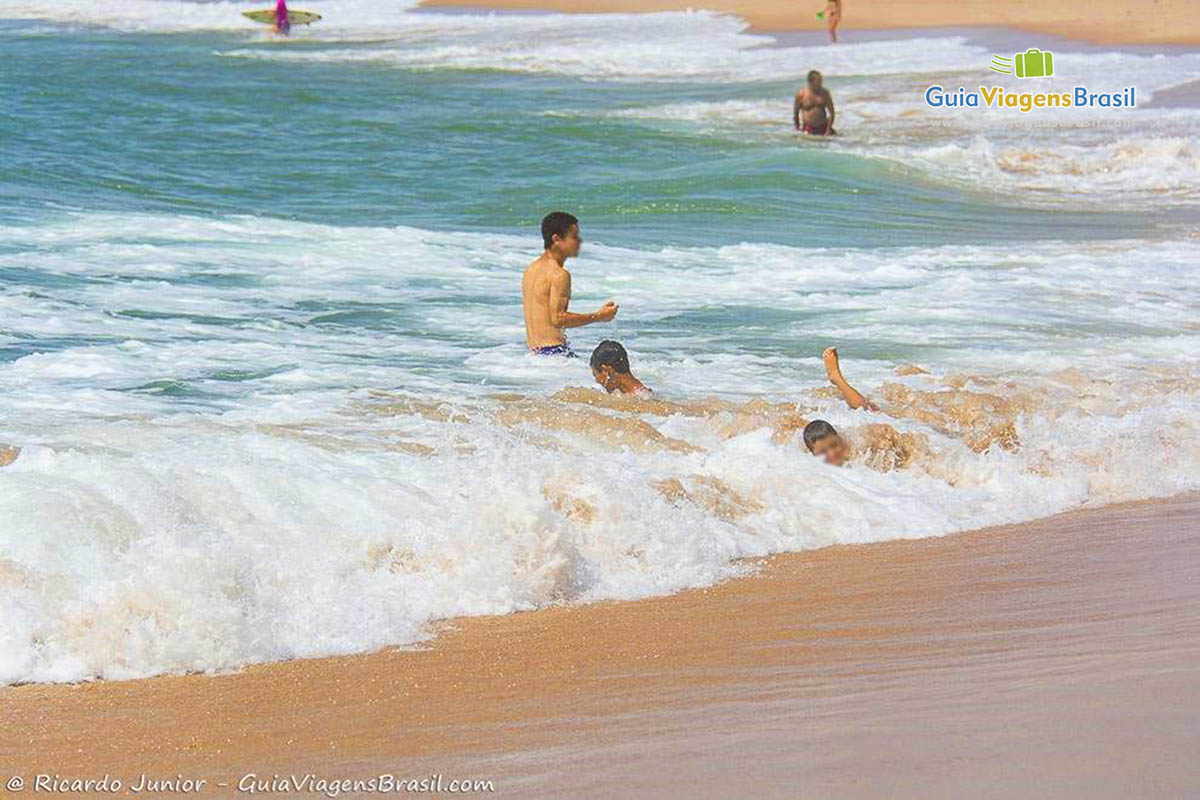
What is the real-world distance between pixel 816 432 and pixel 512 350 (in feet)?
9.30

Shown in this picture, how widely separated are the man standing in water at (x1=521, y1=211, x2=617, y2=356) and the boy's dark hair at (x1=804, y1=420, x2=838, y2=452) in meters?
1.76

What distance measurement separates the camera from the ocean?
6.39m

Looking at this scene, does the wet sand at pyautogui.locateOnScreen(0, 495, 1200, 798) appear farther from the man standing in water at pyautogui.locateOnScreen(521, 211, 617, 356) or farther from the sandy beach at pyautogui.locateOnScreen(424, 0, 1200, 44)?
the sandy beach at pyautogui.locateOnScreen(424, 0, 1200, 44)

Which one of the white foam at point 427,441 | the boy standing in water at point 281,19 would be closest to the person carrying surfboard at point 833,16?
the boy standing in water at point 281,19

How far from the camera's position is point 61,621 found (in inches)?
222

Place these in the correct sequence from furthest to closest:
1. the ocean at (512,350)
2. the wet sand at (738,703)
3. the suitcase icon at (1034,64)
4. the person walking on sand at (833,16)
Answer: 1. the person walking on sand at (833,16)
2. the suitcase icon at (1034,64)
3. the ocean at (512,350)
4. the wet sand at (738,703)

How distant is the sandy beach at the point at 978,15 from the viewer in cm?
3653

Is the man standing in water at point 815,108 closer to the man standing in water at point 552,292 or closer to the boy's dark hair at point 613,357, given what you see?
the man standing in water at point 552,292

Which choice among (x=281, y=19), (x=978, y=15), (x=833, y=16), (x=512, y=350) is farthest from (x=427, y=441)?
(x=978, y=15)

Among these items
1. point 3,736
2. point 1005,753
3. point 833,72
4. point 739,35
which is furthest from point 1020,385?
point 739,35

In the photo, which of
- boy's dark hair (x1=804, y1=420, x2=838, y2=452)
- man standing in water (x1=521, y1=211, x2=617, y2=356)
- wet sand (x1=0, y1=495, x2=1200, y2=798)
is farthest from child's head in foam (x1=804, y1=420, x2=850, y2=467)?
man standing in water (x1=521, y1=211, x2=617, y2=356)

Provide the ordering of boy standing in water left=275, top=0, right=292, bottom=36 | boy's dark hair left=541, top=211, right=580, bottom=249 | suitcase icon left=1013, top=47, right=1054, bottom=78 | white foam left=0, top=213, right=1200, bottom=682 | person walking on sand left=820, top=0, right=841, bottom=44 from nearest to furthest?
white foam left=0, top=213, right=1200, bottom=682
boy's dark hair left=541, top=211, right=580, bottom=249
suitcase icon left=1013, top=47, right=1054, bottom=78
person walking on sand left=820, top=0, right=841, bottom=44
boy standing in water left=275, top=0, right=292, bottom=36

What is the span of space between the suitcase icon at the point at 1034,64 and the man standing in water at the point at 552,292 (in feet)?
72.8

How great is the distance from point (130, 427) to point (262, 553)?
2011 millimetres
